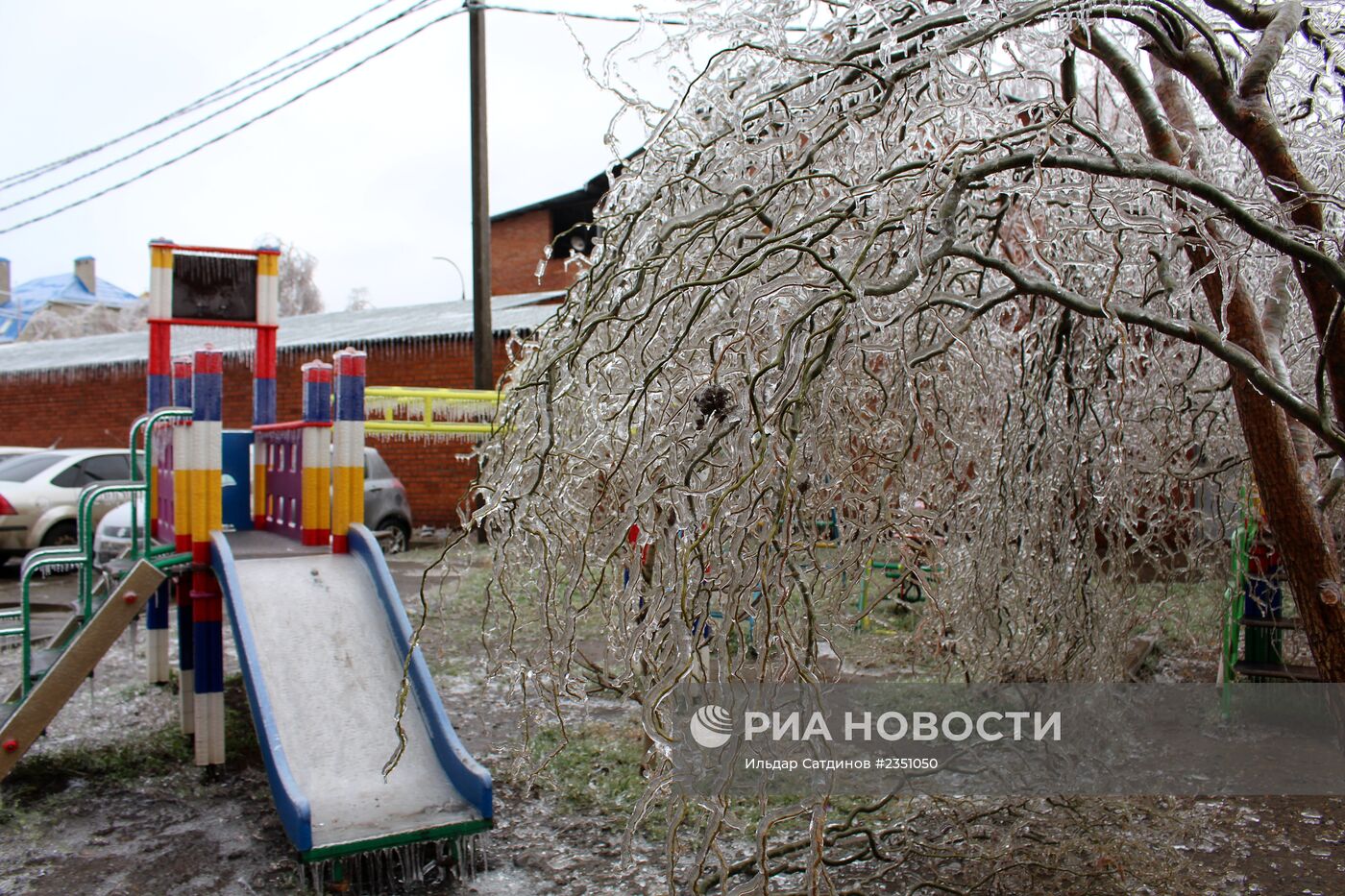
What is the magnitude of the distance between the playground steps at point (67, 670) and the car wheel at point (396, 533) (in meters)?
7.53

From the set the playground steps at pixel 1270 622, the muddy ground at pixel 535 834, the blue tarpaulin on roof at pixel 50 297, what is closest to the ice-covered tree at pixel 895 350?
the muddy ground at pixel 535 834

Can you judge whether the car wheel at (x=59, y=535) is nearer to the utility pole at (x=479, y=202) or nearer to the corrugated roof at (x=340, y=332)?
the utility pole at (x=479, y=202)

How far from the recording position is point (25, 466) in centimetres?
1112

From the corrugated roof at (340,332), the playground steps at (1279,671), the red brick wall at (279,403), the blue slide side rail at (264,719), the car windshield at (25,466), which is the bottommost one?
the playground steps at (1279,671)

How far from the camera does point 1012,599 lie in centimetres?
387

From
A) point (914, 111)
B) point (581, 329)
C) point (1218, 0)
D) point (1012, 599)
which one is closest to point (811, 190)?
point (914, 111)

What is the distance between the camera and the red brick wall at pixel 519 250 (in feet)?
81.0

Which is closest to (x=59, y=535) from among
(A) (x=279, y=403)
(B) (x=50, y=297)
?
(A) (x=279, y=403)

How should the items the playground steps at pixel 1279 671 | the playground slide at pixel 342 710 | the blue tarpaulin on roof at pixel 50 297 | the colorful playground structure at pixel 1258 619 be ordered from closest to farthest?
1. the playground slide at pixel 342 710
2. the colorful playground structure at pixel 1258 619
3. the playground steps at pixel 1279 671
4. the blue tarpaulin on roof at pixel 50 297

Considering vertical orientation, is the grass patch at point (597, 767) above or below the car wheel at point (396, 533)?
below

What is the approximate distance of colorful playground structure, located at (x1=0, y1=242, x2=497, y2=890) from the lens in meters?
3.64

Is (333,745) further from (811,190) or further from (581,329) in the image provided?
(811,190)

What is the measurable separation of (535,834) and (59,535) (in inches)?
353

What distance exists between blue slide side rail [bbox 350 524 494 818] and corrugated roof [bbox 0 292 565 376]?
945cm
